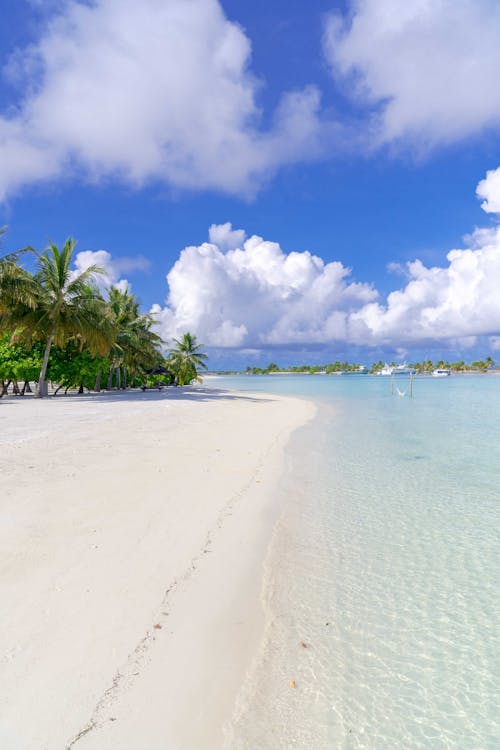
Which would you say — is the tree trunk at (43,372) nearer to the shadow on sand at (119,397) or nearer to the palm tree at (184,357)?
the shadow on sand at (119,397)

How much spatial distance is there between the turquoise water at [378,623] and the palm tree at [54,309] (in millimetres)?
20308

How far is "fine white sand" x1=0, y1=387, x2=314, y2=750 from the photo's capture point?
2.32 m

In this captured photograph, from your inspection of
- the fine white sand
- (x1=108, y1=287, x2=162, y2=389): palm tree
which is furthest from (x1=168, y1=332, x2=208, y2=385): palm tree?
the fine white sand

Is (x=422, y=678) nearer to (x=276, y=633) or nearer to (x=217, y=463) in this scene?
(x=276, y=633)

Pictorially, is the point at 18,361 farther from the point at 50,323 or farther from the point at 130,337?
the point at 130,337

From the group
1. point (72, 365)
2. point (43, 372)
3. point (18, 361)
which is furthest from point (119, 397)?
point (18, 361)

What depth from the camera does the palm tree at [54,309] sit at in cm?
2298

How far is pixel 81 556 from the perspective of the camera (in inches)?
161

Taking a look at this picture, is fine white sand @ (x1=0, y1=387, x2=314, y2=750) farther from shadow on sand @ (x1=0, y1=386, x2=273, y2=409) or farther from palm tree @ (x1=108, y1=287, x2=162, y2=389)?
palm tree @ (x1=108, y1=287, x2=162, y2=389)

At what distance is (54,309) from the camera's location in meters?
23.2

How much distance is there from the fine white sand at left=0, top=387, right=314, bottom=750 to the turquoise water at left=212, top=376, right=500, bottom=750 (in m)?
0.29

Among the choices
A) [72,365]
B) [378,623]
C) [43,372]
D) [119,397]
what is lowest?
[378,623]

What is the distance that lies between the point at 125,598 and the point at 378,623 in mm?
2278

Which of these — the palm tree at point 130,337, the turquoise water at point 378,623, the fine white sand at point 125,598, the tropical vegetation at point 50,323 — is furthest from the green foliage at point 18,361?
the turquoise water at point 378,623
